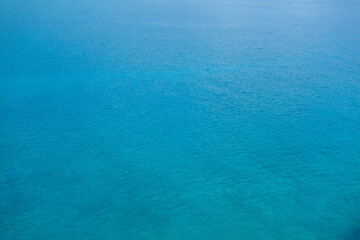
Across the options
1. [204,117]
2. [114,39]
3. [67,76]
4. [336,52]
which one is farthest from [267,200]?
[114,39]

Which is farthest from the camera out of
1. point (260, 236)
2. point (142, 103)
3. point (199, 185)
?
point (142, 103)

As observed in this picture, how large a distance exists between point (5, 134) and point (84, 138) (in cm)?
315

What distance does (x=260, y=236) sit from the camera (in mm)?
8312

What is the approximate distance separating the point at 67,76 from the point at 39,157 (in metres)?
7.93

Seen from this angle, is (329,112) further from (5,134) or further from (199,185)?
(5,134)

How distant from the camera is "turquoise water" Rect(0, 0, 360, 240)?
8711mm

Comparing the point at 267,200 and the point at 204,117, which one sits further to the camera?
the point at 204,117

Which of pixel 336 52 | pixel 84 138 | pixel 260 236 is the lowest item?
pixel 260 236

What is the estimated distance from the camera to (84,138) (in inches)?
476

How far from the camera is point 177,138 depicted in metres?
12.5

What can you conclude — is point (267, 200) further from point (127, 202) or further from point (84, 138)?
point (84, 138)

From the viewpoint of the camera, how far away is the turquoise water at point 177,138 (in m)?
8.71

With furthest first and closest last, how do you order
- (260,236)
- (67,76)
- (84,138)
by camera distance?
(67,76)
(84,138)
(260,236)

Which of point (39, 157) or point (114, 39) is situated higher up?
point (114, 39)
